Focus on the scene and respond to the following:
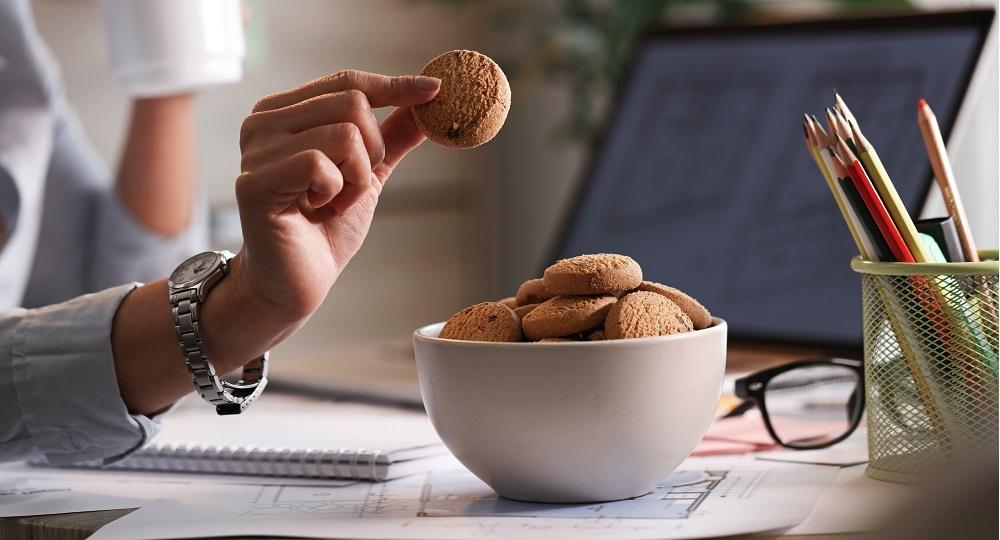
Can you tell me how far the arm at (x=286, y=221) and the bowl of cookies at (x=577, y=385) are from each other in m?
0.09

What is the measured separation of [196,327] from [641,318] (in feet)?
0.88

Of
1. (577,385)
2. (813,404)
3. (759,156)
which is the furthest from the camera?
(759,156)

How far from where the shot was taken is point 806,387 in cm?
87

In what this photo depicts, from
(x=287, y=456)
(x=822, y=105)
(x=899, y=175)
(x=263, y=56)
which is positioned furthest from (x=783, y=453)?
(x=263, y=56)

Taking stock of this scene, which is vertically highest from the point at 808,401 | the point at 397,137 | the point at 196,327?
A: the point at 397,137

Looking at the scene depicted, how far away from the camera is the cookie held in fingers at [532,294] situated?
23.3 inches

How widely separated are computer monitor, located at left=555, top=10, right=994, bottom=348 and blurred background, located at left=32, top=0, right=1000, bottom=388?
0.97m

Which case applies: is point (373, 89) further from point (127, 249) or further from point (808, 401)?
point (127, 249)

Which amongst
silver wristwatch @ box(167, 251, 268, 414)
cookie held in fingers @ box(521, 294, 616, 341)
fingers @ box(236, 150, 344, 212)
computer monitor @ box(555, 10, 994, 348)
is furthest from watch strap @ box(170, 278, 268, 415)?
computer monitor @ box(555, 10, 994, 348)

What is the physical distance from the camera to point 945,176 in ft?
2.05

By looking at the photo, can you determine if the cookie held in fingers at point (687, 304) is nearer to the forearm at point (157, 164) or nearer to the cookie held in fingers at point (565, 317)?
the cookie held in fingers at point (565, 317)

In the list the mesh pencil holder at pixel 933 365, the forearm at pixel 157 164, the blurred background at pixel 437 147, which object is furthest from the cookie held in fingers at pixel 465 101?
the blurred background at pixel 437 147

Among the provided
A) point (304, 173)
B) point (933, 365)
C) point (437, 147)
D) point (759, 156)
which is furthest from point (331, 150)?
point (437, 147)

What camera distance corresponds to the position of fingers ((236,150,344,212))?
563mm
